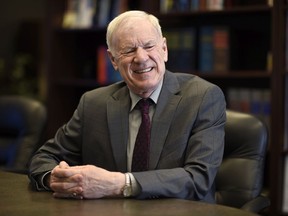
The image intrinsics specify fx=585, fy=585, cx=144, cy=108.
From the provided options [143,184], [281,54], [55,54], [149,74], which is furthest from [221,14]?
[143,184]

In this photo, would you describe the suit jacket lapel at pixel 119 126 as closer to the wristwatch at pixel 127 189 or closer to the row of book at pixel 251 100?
the wristwatch at pixel 127 189

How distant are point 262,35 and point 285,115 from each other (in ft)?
2.44

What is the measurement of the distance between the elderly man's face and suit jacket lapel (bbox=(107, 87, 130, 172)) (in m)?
0.08

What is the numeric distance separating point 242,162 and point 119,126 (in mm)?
590

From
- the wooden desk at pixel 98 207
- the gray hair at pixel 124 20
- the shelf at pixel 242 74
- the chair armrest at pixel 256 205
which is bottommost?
the chair armrest at pixel 256 205

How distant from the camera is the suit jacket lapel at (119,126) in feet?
7.30

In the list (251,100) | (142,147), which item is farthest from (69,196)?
(251,100)

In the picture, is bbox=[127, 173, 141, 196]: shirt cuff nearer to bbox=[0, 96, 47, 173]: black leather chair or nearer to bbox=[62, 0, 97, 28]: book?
bbox=[0, 96, 47, 173]: black leather chair

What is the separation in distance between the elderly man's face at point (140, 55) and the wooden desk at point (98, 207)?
0.57 m

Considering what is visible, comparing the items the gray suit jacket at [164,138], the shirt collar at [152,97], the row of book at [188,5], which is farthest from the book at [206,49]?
the shirt collar at [152,97]

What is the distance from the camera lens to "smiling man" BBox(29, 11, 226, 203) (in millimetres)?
1980

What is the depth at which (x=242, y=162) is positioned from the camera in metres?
2.50

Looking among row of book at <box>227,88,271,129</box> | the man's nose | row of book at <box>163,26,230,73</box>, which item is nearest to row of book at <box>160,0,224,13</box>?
row of book at <box>163,26,230,73</box>

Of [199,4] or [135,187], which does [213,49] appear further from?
[135,187]
